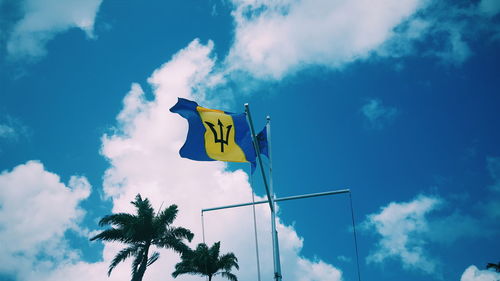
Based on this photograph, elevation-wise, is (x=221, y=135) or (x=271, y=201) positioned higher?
(x=221, y=135)

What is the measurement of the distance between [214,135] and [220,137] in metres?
0.20

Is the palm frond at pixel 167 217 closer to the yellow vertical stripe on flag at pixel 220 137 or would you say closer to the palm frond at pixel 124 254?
the palm frond at pixel 124 254

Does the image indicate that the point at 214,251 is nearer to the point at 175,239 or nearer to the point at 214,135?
the point at 175,239

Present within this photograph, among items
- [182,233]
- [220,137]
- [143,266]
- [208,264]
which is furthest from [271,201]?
[208,264]

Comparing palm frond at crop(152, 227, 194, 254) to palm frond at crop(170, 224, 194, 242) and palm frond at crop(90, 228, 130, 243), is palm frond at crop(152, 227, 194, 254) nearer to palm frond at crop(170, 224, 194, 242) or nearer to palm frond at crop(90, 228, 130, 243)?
palm frond at crop(170, 224, 194, 242)

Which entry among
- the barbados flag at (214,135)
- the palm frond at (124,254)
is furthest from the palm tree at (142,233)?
the barbados flag at (214,135)

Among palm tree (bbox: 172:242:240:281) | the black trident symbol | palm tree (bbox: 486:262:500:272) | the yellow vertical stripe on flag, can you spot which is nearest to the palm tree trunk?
palm tree (bbox: 172:242:240:281)

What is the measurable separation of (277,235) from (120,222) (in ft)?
60.3

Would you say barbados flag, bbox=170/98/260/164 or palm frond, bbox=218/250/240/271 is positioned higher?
barbados flag, bbox=170/98/260/164

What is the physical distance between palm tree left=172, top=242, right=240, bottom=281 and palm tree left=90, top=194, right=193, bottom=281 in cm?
372

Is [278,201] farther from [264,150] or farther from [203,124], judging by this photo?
[203,124]

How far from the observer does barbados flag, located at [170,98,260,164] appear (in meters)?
10.5

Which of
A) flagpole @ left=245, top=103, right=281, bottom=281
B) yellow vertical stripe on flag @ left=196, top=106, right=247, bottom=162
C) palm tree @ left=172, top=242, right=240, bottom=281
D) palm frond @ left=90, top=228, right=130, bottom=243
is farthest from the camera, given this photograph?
palm tree @ left=172, top=242, right=240, bottom=281

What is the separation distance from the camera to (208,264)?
1174 inches
